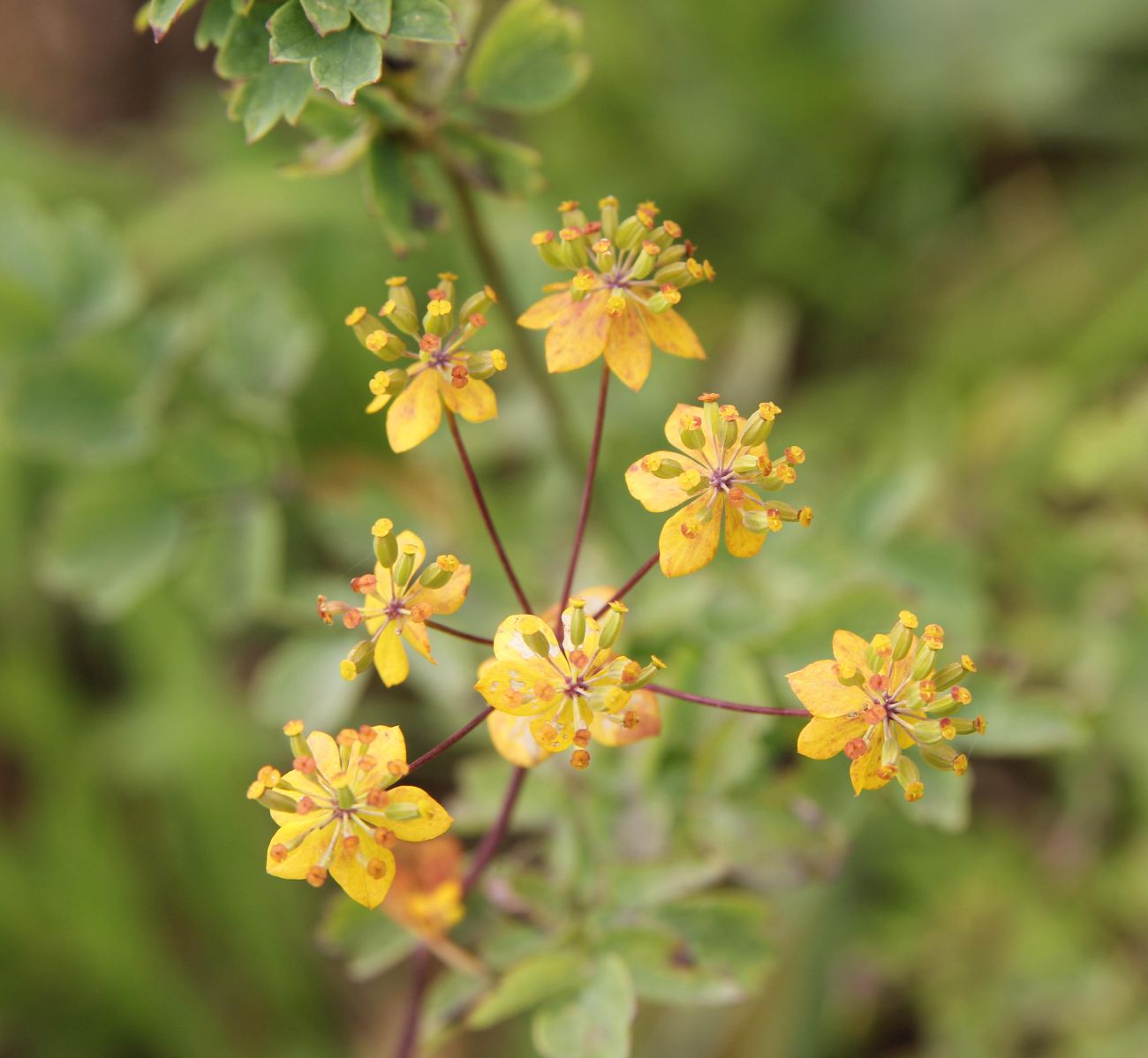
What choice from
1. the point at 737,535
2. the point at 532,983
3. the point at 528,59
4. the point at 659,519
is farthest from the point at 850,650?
the point at 659,519

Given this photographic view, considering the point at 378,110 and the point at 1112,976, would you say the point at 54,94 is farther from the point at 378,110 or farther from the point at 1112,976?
the point at 1112,976

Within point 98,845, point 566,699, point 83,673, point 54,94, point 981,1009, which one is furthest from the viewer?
point 54,94

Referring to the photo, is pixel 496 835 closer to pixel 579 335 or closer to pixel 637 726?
pixel 637 726

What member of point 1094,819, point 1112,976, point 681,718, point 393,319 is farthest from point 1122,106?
point 393,319

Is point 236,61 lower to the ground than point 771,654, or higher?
higher

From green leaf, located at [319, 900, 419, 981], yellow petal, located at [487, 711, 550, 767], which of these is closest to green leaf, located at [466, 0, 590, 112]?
yellow petal, located at [487, 711, 550, 767]

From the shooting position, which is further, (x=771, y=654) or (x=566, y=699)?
(x=771, y=654)
